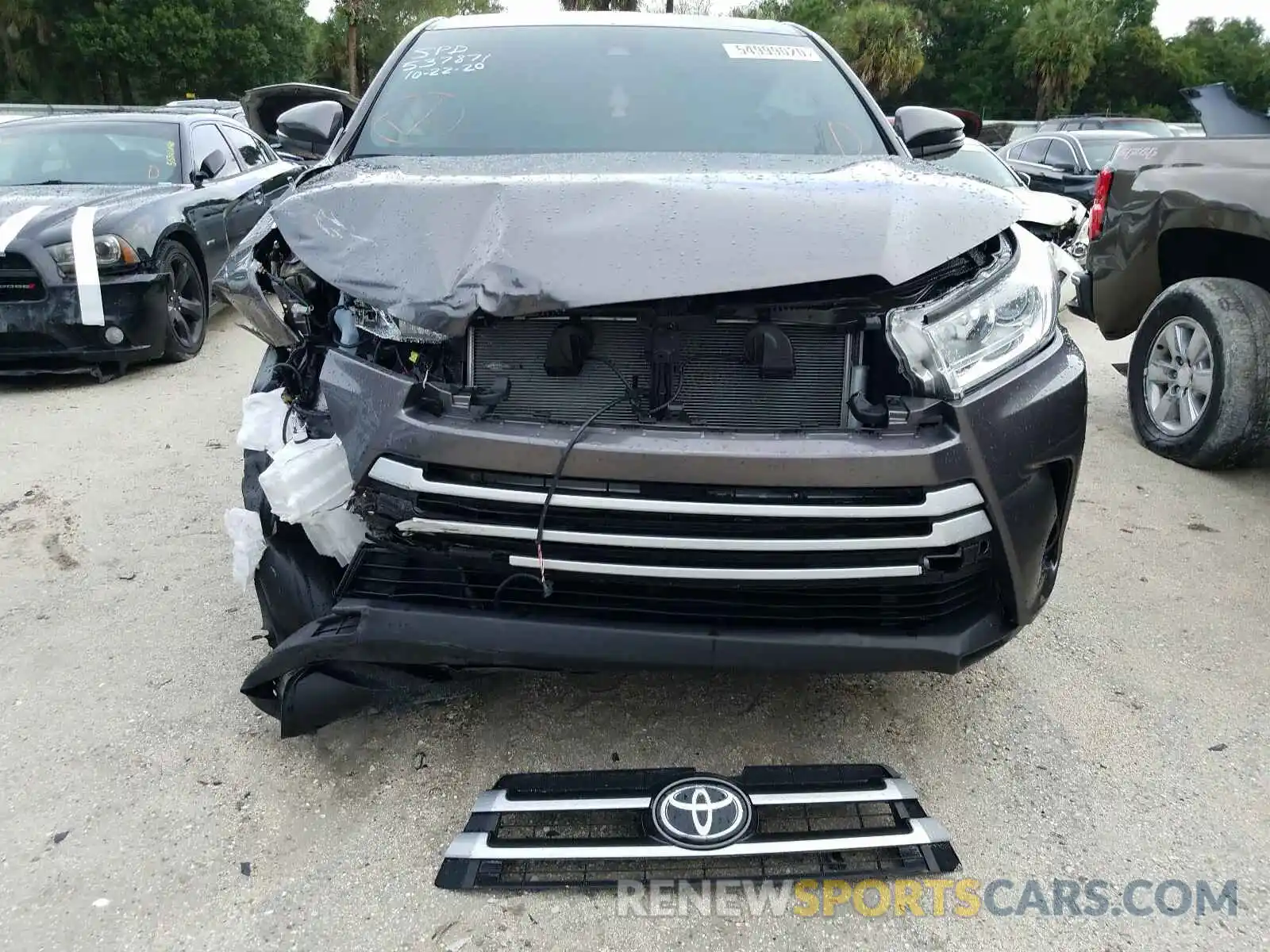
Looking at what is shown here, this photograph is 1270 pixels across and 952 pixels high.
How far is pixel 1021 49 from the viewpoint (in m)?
37.5

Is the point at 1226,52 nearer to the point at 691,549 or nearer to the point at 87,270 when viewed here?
the point at 87,270

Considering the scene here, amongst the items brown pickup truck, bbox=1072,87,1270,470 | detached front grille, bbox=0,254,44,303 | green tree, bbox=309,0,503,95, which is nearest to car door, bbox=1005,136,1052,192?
brown pickup truck, bbox=1072,87,1270,470

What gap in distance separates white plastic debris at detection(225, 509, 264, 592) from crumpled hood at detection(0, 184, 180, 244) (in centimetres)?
404

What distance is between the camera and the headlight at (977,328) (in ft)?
6.31

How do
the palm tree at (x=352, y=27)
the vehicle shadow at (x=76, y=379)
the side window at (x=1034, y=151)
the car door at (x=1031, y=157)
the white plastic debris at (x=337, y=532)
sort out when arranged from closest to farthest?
the white plastic debris at (x=337, y=532)
the vehicle shadow at (x=76, y=379)
the car door at (x=1031, y=157)
the side window at (x=1034, y=151)
the palm tree at (x=352, y=27)

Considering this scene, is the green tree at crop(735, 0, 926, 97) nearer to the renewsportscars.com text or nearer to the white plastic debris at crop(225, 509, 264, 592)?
the white plastic debris at crop(225, 509, 264, 592)

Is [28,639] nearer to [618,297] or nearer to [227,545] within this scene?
[227,545]

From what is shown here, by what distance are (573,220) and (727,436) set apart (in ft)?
1.91

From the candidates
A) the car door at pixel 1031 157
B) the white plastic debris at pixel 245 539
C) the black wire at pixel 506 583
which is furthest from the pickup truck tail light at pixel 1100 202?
the car door at pixel 1031 157

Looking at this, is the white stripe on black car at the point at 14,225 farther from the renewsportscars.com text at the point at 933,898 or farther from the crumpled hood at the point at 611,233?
the renewsportscars.com text at the point at 933,898

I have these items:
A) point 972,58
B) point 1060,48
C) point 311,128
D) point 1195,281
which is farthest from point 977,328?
point 972,58

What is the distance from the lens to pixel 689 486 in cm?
178

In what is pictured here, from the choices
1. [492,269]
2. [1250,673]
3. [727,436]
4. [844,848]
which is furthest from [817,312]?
[1250,673]

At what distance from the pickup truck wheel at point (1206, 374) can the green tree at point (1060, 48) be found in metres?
37.4
